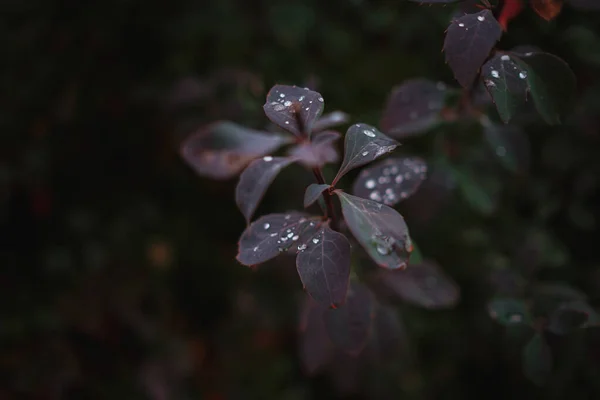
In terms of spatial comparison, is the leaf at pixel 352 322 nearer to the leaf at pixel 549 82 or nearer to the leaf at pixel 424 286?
the leaf at pixel 424 286

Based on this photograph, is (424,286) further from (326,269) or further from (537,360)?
(326,269)

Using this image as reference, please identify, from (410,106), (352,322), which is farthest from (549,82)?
(352,322)

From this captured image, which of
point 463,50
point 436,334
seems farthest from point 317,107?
point 436,334

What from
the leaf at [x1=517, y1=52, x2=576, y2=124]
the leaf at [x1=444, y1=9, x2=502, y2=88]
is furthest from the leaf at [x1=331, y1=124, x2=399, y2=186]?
the leaf at [x1=517, y1=52, x2=576, y2=124]

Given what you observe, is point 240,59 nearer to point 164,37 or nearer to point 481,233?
point 164,37

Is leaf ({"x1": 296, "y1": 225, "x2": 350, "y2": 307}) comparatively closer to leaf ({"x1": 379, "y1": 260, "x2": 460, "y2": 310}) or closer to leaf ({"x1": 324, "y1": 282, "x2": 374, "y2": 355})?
leaf ({"x1": 324, "y1": 282, "x2": 374, "y2": 355})
